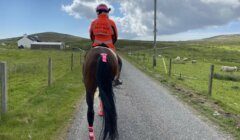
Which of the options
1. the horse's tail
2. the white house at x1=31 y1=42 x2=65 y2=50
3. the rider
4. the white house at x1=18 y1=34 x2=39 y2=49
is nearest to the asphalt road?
the horse's tail

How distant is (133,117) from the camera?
32.3 feet

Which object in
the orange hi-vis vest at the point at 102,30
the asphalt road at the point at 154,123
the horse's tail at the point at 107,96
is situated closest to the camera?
the horse's tail at the point at 107,96

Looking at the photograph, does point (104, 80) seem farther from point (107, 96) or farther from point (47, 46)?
point (47, 46)

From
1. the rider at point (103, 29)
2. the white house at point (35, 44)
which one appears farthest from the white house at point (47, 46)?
the rider at point (103, 29)

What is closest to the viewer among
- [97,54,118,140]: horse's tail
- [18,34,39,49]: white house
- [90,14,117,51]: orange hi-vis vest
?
[97,54,118,140]: horse's tail

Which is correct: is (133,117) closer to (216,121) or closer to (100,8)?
(216,121)

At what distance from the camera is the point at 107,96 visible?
7355mm

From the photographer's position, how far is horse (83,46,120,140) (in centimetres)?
712

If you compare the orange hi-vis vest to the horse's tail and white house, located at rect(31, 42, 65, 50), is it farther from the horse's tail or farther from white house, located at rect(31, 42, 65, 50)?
white house, located at rect(31, 42, 65, 50)

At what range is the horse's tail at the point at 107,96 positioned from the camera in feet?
23.3

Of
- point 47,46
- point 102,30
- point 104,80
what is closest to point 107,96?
point 104,80

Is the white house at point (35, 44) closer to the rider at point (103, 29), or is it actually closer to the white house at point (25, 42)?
the white house at point (25, 42)

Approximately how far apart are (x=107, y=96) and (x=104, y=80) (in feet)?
1.18

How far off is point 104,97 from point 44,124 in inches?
94.1
